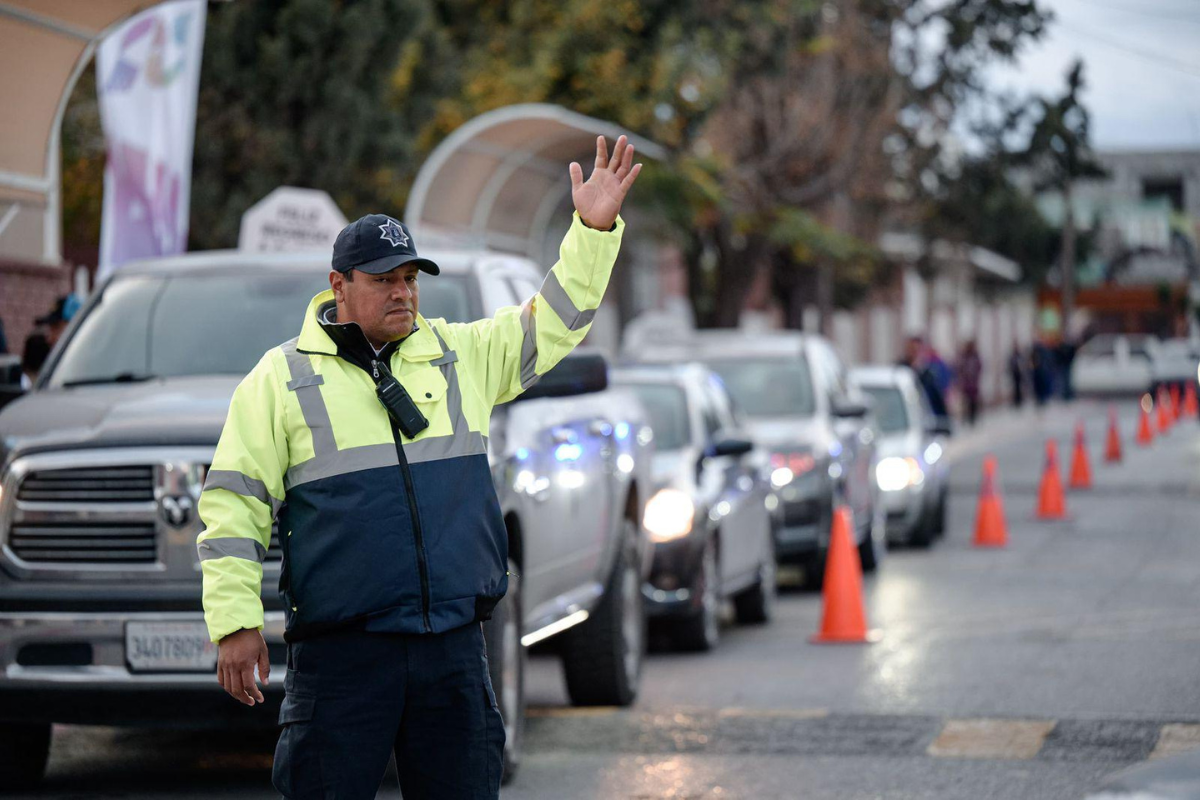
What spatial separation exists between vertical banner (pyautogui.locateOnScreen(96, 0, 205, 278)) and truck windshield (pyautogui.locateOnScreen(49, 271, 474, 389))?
205 inches

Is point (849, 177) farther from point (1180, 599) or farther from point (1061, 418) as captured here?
point (1061, 418)

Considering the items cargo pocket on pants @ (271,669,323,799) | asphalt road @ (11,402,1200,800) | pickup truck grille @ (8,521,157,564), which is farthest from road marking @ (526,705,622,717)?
cargo pocket on pants @ (271,669,323,799)

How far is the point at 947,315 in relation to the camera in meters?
72.8

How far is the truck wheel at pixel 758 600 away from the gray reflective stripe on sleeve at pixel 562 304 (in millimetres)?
8511

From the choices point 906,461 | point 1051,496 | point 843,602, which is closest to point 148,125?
point 843,602

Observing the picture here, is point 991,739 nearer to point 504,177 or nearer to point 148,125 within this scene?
point 148,125

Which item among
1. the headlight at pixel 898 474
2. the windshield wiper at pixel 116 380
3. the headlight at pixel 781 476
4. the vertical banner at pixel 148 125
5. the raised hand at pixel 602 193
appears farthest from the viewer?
the headlight at pixel 898 474

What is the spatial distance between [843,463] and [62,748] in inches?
313

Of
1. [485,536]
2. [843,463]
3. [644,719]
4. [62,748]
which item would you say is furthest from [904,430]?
[485,536]

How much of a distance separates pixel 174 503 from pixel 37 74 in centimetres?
678

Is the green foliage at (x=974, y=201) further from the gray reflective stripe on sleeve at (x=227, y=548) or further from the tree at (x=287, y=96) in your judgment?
the gray reflective stripe on sleeve at (x=227, y=548)

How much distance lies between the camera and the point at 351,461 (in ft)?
15.5

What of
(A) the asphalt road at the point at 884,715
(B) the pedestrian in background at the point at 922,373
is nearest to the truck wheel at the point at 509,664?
(A) the asphalt road at the point at 884,715

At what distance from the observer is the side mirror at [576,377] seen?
7.62m
